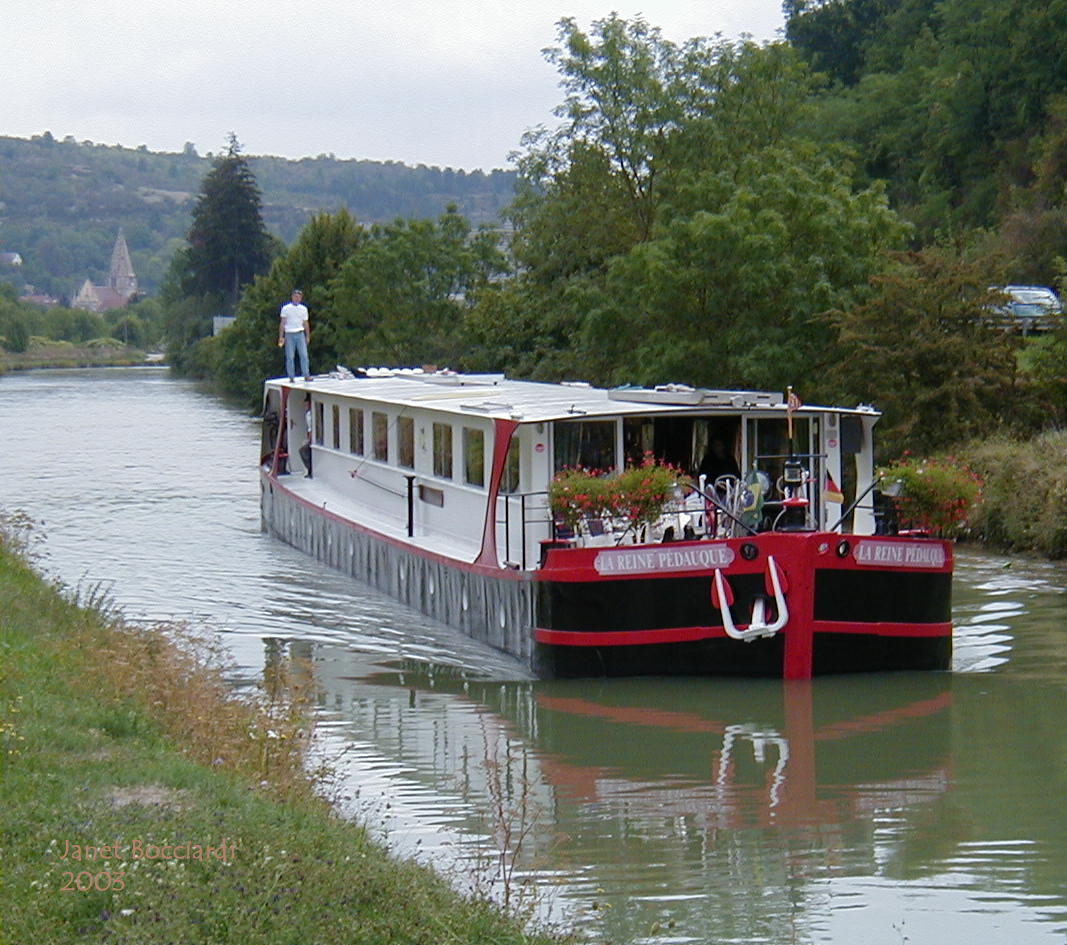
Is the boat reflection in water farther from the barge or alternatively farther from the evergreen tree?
the evergreen tree

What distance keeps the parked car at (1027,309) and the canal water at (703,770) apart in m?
6.19

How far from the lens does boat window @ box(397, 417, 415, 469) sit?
21.9 meters

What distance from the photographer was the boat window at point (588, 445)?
17.5 meters

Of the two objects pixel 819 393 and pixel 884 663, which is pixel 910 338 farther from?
pixel 884 663

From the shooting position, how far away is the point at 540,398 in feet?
67.0

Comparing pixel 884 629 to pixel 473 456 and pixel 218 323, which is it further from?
pixel 218 323

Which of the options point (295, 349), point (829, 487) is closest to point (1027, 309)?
point (295, 349)

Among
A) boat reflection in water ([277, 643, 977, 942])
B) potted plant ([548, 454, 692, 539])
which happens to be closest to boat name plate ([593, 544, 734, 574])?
potted plant ([548, 454, 692, 539])

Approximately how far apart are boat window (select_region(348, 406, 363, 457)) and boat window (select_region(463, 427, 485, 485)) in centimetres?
550

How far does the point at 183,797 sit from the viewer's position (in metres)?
8.68

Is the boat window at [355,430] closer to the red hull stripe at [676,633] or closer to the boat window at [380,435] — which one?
the boat window at [380,435]

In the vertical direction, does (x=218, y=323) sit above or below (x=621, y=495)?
above

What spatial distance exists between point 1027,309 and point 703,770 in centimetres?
2796

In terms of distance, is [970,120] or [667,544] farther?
[970,120]
